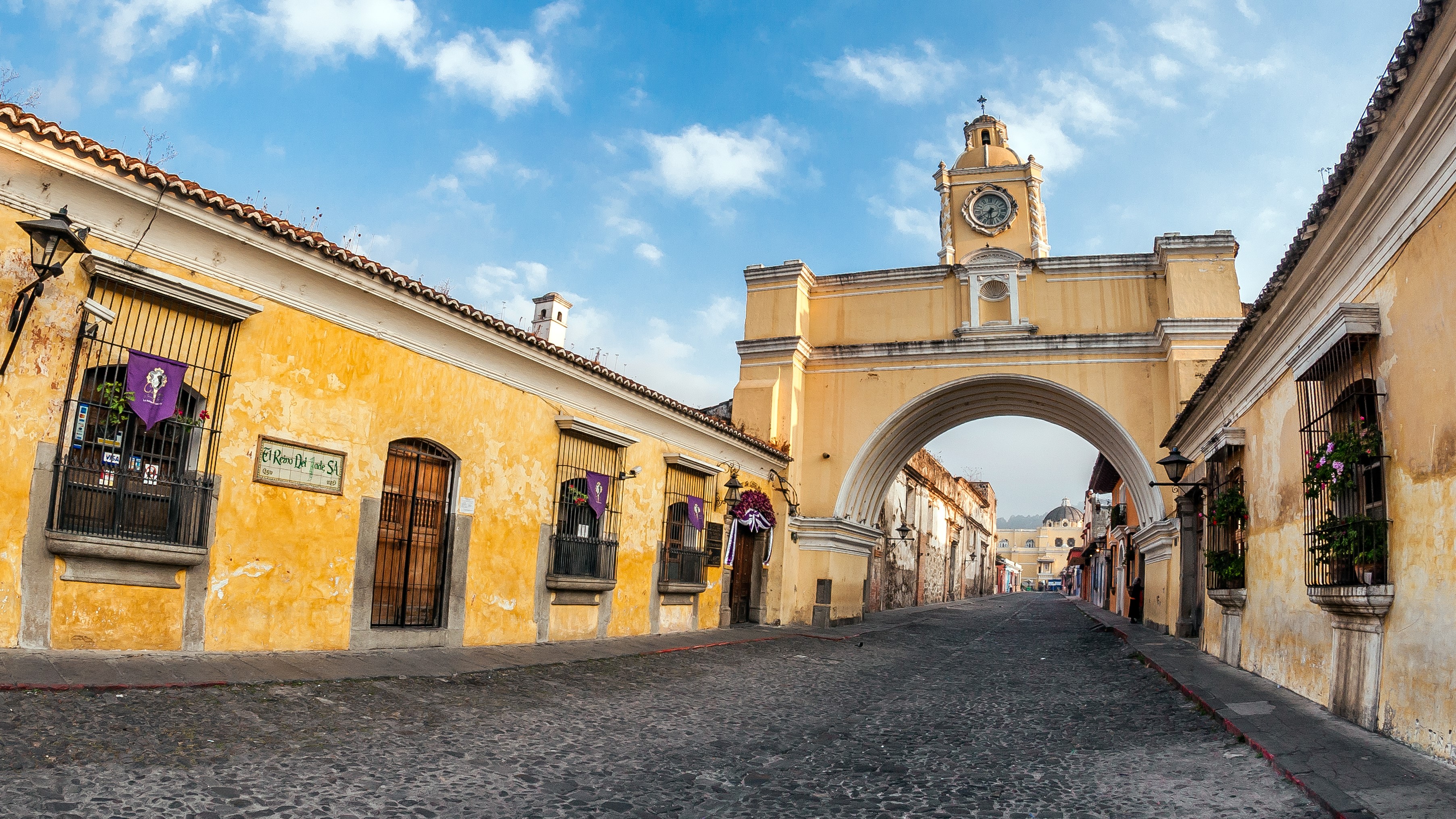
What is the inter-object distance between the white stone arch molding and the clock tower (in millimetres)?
2947

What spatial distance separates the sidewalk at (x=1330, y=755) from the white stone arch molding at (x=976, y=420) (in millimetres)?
10102

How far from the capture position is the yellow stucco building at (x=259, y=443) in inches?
257

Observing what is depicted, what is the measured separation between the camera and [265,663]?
7.21 m

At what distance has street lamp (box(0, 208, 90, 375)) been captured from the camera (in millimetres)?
→ 6168

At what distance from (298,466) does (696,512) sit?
7917 millimetres

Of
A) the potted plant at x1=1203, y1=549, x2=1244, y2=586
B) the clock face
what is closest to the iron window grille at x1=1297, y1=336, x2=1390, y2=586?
the potted plant at x1=1203, y1=549, x2=1244, y2=586

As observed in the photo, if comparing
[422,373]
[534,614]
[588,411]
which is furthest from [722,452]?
[422,373]

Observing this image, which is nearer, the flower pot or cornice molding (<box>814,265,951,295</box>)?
the flower pot

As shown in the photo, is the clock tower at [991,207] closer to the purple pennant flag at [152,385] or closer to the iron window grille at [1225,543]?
the iron window grille at [1225,543]

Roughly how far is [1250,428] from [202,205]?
34.6 ft

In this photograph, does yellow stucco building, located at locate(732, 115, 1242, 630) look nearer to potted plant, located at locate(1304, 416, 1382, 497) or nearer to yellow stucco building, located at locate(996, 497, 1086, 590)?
potted plant, located at locate(1304, 416, 1382, 497)

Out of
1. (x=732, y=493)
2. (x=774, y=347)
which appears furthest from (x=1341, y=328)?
(x=774, y=347)

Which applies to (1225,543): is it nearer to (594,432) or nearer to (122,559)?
(594,432)

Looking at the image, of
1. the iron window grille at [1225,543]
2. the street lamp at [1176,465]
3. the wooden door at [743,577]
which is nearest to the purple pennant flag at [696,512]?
the wooden door at [743,577]
